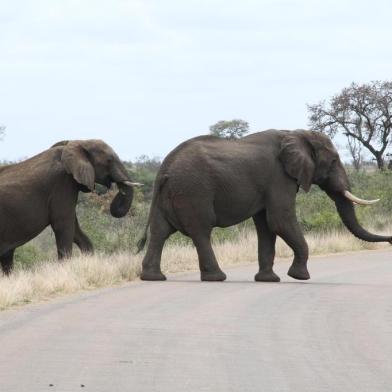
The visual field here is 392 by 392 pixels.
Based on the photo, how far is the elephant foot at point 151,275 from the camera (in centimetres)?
1748

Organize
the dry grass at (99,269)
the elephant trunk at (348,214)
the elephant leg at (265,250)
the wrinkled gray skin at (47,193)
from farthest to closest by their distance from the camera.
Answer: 1. the elephant trunk at (348,214)
2. the wrinkled gray skin at (47,193)
3. the elephant leg at (265,250)
4. the dry grass at (99,269)

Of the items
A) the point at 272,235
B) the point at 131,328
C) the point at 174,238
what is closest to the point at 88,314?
the point at 131,328

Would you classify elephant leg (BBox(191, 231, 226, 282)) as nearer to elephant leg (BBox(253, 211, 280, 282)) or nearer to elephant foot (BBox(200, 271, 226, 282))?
elephant foot (BBox(200, 271, 226, 282))

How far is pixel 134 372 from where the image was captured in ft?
29.3

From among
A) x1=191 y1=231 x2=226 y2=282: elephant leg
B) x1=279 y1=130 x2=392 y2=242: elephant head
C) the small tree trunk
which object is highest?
x1=279 y1=130 x2=392 y2=242: elephant head

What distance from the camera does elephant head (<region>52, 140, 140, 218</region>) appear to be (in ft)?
61.5

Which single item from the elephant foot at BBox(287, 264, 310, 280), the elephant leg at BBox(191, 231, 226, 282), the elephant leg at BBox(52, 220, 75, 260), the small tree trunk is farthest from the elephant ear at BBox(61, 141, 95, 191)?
the small tree trunk

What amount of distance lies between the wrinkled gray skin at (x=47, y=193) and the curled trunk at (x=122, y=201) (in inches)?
29.5

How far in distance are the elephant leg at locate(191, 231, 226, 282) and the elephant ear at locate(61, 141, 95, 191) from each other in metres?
2.16

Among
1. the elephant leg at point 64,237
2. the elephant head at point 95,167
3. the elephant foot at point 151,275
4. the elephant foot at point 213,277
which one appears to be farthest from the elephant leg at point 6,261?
the elephant foot at point 213,277

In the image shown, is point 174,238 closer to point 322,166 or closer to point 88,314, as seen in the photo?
point 322,166

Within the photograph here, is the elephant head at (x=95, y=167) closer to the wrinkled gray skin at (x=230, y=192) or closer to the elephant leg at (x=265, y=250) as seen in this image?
the wrinkled gray skin at (x=230, y=192)

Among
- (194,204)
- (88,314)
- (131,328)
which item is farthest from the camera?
(194,204)

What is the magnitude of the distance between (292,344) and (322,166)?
8327mm
